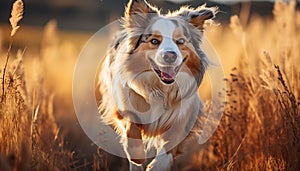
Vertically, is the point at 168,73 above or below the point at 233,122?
above

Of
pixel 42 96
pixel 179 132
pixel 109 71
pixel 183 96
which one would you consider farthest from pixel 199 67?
pixel 42 96

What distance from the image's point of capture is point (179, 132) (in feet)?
15.9

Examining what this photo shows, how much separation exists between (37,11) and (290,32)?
2284 cm

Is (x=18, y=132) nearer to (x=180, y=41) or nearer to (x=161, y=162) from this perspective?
(x=161, y=162)

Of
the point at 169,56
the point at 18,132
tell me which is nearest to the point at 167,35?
the point at 169,56

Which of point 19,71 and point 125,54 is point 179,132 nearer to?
point 125,54

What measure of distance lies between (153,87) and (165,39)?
0.58 metres

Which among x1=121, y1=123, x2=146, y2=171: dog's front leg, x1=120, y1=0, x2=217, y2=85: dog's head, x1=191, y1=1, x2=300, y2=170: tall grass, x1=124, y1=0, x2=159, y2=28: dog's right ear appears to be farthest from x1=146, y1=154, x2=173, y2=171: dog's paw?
x1=124, y1=0, x2=159, y2=28: dog's right ear

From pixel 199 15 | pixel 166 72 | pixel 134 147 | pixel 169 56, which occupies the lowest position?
pixel 134 147

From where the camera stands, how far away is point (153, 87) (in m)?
4.81

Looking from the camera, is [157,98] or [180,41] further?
[157,98]

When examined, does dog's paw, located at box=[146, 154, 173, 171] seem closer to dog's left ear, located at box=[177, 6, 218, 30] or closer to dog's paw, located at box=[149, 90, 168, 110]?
dog's paw, located at box=[149, 90, 168, 110]

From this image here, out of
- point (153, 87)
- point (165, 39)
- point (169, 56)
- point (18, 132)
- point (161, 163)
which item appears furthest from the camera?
point (153, 87)

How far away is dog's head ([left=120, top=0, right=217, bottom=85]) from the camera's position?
4449 mm
